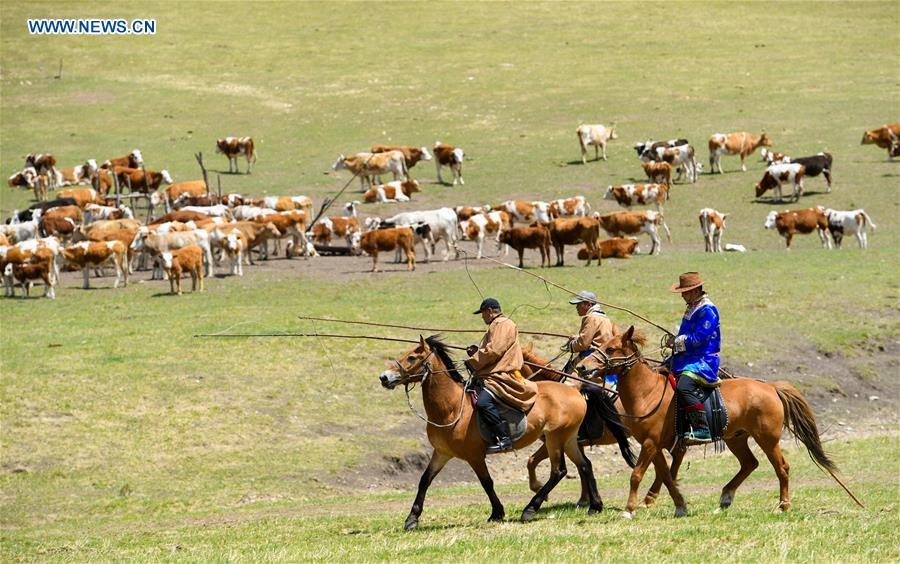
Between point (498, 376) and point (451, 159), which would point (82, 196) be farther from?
point (498, 376)

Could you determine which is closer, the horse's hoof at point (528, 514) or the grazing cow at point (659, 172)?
the horse's hoof at point (528, 514)

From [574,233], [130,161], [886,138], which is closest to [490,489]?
[574,233]

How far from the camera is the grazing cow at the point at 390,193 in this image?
43.0m

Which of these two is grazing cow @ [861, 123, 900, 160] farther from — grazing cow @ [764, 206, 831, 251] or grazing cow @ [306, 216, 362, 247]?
A: grazing cow @ [306, 216, 362, 247]

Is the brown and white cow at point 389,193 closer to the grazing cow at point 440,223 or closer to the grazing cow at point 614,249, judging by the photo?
the grazing cow at point 440,223

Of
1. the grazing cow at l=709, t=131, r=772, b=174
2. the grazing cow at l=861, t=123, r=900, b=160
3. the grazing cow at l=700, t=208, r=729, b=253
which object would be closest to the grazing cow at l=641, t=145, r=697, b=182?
the grazing cow at l=709, t=131, r=772, b=174

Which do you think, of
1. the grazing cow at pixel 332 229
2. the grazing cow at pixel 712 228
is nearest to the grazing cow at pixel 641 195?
the grazing cow at pixel 712 228

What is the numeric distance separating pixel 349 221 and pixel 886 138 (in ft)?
71.0

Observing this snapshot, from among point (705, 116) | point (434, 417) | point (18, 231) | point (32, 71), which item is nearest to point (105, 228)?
point (18, 231)

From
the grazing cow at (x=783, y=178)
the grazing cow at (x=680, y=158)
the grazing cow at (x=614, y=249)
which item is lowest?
the grazing cow at (x=614, y=249)

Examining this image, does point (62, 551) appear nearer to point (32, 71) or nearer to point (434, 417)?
point (434, 417)

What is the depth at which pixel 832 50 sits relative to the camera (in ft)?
219

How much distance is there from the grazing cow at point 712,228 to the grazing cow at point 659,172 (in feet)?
25.8

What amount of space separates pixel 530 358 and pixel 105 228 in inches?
906
